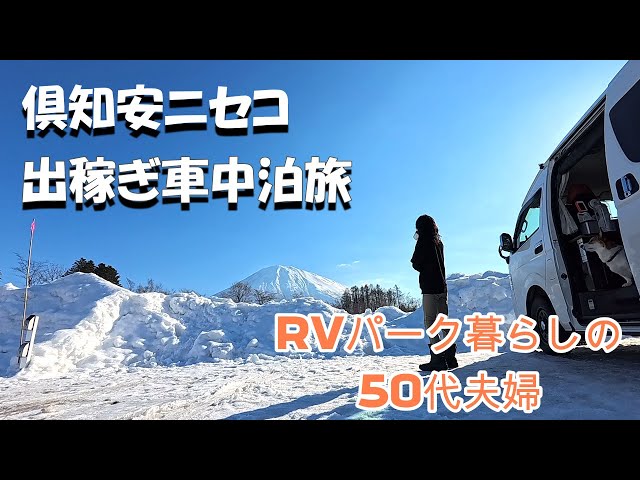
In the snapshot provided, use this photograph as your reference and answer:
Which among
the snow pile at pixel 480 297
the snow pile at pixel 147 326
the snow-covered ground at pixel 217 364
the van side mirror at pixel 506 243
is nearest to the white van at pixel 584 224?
the van side mirror at pixel 506 243

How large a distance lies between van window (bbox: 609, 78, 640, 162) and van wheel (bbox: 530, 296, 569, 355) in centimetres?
242

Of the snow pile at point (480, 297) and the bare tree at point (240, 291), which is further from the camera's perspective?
the bare tree at point (240, 291)

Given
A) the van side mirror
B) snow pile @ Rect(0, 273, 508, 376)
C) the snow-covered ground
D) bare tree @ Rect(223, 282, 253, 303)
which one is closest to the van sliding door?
the snow-covered ground

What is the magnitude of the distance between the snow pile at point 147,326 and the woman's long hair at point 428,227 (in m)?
3.80

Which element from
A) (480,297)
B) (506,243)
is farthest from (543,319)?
(480,297)

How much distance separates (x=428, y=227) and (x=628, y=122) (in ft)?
7.18

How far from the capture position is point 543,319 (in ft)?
16.0

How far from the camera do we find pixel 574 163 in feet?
15.3

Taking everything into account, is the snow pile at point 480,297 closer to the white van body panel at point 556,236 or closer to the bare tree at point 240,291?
the white van body panel at point 556,236

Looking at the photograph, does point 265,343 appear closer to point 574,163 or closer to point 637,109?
point 574,163

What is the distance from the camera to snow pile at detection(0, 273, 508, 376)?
7570 millimetres

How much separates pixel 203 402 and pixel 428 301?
2.98m

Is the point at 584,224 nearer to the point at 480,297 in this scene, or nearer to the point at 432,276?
the point at 432,276

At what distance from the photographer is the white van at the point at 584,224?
296 cm
